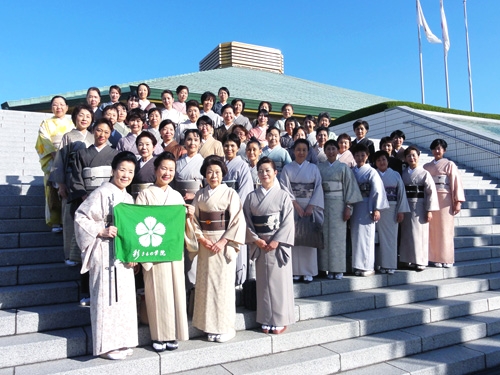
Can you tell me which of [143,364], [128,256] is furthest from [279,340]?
[128,256]

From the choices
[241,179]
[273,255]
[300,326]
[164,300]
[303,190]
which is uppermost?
[241,179]

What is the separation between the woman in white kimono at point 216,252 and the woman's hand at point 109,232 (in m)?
0.81

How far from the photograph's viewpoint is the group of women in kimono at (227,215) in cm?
343

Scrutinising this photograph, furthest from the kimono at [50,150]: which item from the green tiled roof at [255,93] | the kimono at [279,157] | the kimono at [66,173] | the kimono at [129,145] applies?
the green tiled roof at [255,93]

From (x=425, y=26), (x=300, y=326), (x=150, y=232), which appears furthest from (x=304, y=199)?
(x=425, y=26)

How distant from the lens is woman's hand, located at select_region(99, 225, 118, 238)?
338 centimetres

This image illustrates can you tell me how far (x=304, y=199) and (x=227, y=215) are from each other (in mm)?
1422

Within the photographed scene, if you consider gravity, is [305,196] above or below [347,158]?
below

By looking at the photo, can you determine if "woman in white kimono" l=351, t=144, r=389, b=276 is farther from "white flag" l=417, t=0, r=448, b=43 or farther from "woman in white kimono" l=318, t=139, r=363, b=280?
"white flag" l=417, t=0, r=448, b=43

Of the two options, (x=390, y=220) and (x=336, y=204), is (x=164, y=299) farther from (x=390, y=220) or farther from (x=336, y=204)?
(x=390, y=220)

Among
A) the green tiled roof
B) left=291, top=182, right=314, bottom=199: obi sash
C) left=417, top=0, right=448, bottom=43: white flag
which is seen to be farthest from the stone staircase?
left=417, top=0, right=448, bottom=43: white flag

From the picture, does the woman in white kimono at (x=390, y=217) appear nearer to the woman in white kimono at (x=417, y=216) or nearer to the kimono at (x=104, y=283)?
the woman in white kimono at (x=417, y=216)

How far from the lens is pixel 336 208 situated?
5285 mm

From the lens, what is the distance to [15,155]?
27.4ft
